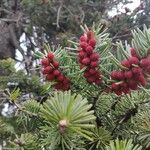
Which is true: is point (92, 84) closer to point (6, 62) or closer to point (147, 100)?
point (147, 100)

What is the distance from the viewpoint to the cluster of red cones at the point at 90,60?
803mm

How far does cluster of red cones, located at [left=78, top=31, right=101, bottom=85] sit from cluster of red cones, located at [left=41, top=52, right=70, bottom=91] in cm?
5

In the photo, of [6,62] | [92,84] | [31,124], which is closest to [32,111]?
[31,124]

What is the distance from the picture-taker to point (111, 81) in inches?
31.6

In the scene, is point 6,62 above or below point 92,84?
above

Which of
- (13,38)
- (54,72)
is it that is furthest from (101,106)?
(13,38)

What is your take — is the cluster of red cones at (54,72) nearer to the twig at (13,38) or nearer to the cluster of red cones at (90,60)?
the cluster of red cones at (90,60)

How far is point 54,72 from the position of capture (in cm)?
84

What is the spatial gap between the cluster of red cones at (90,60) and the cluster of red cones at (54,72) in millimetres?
52

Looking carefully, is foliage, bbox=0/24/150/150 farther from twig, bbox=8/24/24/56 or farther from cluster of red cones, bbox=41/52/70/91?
twig, bbox=8/24/24/56

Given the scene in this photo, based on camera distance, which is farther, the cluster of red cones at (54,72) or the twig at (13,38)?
the twig at (13,38)

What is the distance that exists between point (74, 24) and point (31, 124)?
4.03 meters

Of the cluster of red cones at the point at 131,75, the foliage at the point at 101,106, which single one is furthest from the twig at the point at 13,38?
the cluster of red cones at the point at 131,75

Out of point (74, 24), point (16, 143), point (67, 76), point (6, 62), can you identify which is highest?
point (74, 24)
